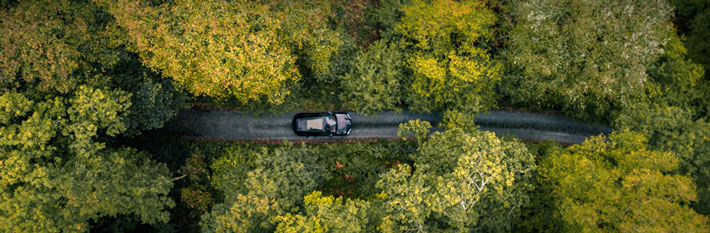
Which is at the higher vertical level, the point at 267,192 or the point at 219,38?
the point at 219,38

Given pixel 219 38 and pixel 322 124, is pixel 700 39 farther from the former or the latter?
pixel 219 38

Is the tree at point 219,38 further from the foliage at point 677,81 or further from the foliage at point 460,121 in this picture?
the foliage at point 677,81

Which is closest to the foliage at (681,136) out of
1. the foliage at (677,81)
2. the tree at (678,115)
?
the tree at (678,115)

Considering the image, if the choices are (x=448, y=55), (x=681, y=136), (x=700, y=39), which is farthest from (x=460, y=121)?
(x=700, y=39)

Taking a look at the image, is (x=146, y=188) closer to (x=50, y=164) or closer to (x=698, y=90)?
(x=50, y=164)

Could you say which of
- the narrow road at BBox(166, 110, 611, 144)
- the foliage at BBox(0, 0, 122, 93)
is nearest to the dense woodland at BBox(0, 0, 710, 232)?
the foliage at BBox(0, 0, 122, 93)

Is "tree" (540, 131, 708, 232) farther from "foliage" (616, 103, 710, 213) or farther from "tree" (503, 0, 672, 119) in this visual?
"tree" (503, 0, 672, 119)
